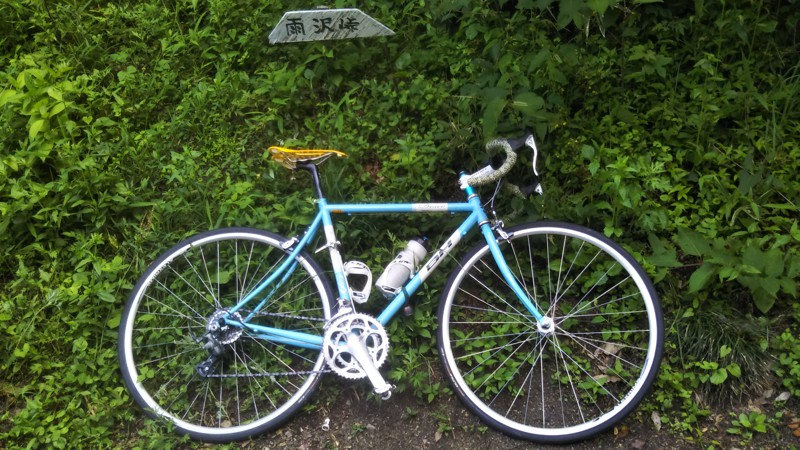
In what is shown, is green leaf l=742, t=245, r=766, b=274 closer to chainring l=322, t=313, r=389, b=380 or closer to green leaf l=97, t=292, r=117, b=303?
chainring l=322, t=313, r=389, b=380

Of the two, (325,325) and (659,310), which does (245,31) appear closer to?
(325,325)

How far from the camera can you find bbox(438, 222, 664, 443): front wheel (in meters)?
3.52

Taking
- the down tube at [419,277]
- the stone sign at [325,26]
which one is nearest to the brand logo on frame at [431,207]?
the down tube at [419,277]

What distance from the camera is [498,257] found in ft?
11.6

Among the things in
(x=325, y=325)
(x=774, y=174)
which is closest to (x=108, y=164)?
(x=325, y=325)

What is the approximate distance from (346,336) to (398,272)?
46cm

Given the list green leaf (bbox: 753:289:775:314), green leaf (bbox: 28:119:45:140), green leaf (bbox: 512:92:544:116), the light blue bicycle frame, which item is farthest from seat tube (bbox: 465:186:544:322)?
green leaf (bbox: 28:119:45:140)

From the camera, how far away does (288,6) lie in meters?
4.89

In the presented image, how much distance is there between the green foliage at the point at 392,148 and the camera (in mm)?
3762

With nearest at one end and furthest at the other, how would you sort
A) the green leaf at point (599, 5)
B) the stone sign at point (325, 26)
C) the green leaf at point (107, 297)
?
1. the green leaf at point (599, 5)
2. the green leaf at point (107, 297)
3. the stone sign at point (325, 26)

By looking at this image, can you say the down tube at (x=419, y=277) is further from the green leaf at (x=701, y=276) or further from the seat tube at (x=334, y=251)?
the green leaf at (x=701, y=276)

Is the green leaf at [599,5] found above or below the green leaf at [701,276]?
above

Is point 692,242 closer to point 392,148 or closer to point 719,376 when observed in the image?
point 719,376

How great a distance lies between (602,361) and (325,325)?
1.52m
